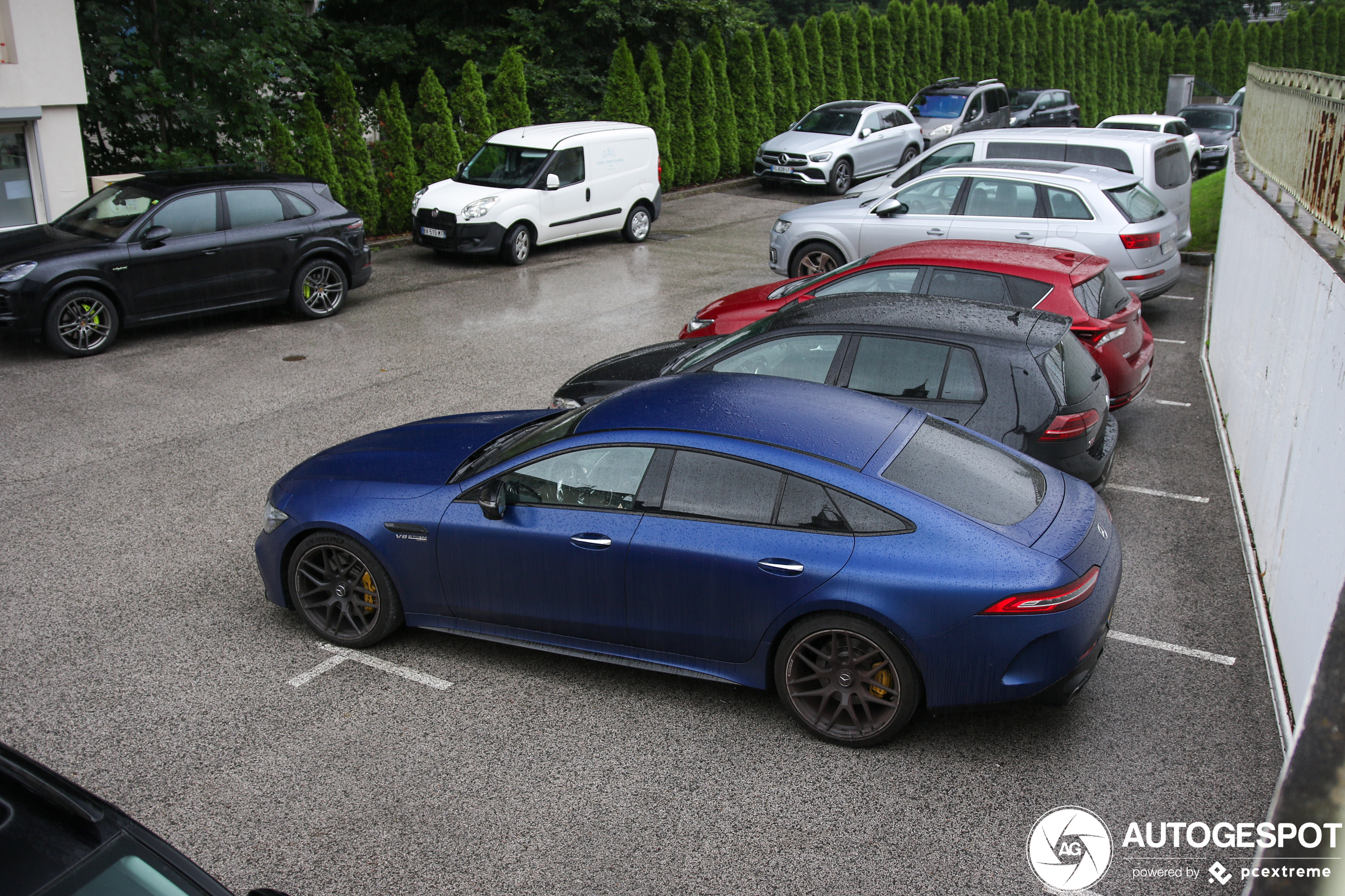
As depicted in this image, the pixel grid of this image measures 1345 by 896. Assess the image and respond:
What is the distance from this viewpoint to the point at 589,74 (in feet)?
78.0

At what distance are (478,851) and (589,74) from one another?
71.1 feet

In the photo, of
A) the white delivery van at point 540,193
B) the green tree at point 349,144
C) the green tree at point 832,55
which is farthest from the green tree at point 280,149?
the green tree at point 832,55

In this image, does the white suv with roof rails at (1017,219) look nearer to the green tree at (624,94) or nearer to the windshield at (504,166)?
the windshield at (504,166)

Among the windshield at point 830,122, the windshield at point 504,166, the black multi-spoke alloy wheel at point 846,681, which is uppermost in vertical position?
the windshield at point 830,122

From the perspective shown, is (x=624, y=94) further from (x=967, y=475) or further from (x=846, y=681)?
(x=846, y=681)

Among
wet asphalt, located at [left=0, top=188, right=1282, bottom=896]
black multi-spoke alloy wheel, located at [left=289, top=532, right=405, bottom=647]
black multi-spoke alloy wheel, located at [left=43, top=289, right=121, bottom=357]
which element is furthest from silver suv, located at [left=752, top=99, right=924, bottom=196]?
black multi-spoke alloy wheel, located at [left=289, top=532, right=405, bottom=647]

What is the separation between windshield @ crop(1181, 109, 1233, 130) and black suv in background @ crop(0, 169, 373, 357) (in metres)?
22.3

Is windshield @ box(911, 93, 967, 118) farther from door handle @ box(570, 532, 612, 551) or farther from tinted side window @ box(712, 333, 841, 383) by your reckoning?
door handle @ box(570, 532, 612, 551)

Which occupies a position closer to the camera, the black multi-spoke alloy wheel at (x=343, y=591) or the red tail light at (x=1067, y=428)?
the black multi-spoke alloy wheel at (x=343, y=591)

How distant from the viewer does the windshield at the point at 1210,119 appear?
27.0 m

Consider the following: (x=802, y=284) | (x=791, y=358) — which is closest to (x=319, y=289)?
(x=802, y=284)

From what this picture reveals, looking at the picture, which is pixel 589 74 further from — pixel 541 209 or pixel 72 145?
pixel 72 145

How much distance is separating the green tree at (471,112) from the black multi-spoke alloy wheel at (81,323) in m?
9.21

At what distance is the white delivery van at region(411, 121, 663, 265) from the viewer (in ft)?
53.8
